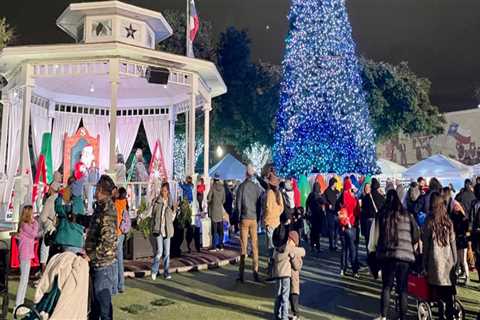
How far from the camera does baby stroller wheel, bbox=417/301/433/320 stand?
239 inches

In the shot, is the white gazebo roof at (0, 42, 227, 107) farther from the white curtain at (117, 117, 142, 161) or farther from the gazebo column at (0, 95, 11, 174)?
the white curtain at (117, 117, 142, 161)

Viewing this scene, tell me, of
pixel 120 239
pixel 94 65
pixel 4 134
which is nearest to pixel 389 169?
pixel 94 65

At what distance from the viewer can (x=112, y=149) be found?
38.0 ft

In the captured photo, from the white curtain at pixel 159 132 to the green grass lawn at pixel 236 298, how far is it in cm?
826

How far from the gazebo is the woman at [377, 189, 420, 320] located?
7.49 meters

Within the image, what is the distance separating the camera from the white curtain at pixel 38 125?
1534 cm

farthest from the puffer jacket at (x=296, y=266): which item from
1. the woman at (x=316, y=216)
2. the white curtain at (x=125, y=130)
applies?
the white curtain at (x=125, y=130)

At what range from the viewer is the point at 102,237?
17.0 feet

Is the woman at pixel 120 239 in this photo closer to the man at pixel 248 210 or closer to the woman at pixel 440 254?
the man at pixel 248 210

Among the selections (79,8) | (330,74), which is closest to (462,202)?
(79,8)

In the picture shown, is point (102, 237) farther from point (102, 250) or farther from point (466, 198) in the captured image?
point (466, 198)

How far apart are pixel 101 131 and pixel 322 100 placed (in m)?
12.5

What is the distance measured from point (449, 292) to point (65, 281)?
4535 mm

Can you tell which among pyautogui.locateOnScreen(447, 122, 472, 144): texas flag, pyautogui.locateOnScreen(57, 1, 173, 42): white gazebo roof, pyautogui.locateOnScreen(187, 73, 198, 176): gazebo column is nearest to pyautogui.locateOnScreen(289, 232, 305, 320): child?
pyautogui.locateOnScreen(187, 73, 198, 176): gazebo column
